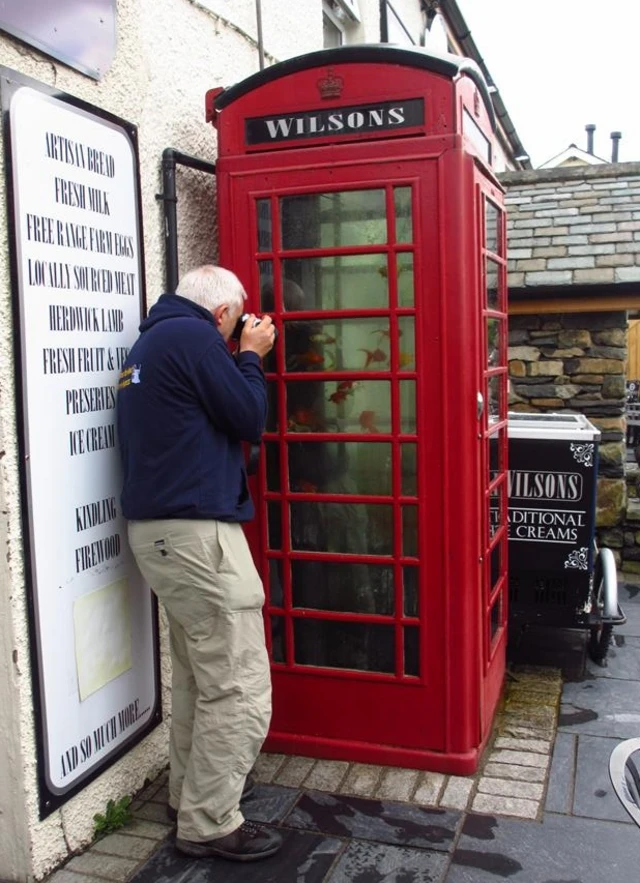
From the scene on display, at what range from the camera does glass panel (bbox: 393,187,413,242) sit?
338cm

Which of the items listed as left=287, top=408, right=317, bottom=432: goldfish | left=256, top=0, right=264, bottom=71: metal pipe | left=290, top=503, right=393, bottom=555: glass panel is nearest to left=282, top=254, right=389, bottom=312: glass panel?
left=287, top=408, right=317, bottom=432: goldfish

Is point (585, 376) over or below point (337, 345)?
below

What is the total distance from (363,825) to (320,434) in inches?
60.7

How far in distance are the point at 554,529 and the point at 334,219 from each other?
2.27 meters

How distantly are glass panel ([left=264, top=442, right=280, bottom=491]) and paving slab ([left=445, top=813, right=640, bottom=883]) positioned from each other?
1.54 metres

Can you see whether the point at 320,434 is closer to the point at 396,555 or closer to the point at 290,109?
the point at 396,555

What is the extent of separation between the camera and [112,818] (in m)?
3.20

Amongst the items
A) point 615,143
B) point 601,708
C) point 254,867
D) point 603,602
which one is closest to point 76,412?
point 254,867

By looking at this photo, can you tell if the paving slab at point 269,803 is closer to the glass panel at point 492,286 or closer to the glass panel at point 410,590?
the glass panel at point 410,590

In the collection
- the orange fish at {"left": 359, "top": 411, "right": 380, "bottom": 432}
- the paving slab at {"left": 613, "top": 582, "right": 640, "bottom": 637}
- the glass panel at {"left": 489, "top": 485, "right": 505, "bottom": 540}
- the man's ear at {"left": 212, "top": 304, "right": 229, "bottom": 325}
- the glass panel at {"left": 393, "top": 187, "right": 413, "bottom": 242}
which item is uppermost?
the glass panel at {"left": 393, "top": 187, "right": 413, "bottom": 242}

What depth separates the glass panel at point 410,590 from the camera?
11.8 feet

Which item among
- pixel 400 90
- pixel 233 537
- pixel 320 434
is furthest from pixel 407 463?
pixel 400 90

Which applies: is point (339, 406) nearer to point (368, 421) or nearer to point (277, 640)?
point (368, 421)

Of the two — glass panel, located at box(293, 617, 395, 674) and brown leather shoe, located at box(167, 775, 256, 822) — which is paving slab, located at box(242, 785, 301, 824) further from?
glass panel, located at box(293, 617, 395, 674)
